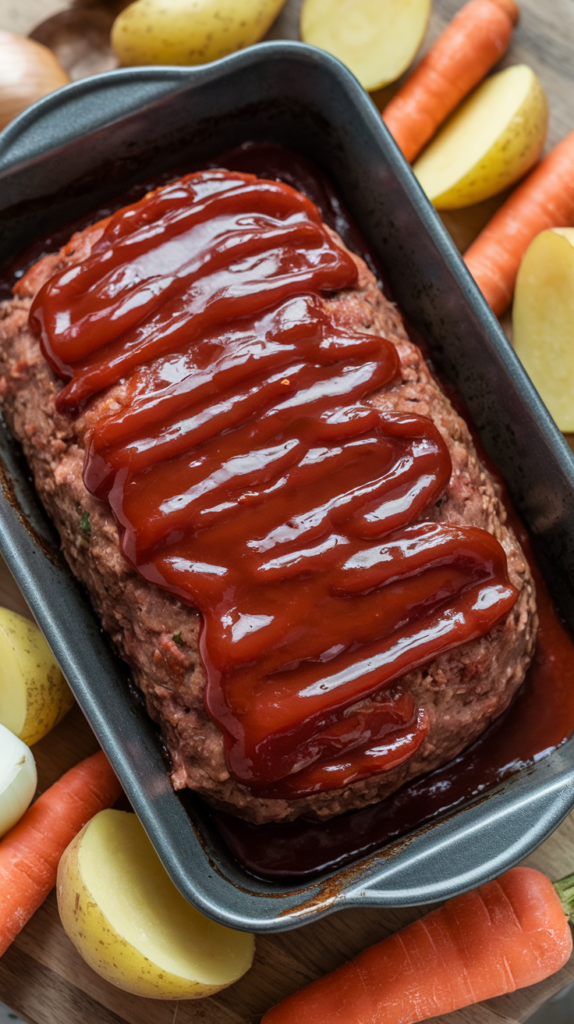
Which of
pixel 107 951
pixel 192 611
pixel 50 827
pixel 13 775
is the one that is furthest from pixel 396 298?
pixel 107 951

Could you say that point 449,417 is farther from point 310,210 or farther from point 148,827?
point 148,827

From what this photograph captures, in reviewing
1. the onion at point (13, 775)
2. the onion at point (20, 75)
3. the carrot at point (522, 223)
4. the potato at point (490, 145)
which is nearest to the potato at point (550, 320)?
the carrot at point (522, 223)

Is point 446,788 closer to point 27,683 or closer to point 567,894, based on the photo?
point 567,894

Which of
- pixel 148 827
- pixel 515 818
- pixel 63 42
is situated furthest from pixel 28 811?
pixel 63 42

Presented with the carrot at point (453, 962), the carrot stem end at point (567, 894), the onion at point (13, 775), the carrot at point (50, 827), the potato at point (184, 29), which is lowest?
the carrot stem end at point (567, 894)

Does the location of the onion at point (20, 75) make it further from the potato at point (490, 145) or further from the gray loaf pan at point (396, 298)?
the potato at point (490, 145)

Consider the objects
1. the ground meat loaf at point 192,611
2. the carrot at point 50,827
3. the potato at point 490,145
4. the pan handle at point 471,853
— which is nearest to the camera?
the pan handle at point 471,853
